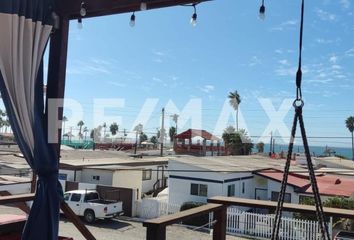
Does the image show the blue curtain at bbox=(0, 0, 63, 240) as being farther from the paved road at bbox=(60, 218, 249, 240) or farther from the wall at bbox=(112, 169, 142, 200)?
the wall at bbox=(112, 169, 142, 200)

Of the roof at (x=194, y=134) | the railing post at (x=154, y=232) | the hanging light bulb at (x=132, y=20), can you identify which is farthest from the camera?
the roof at (x=194, y=134)

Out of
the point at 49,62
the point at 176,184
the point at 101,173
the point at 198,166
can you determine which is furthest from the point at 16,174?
the point at 49,62

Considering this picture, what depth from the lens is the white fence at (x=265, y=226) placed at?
37.6 ft

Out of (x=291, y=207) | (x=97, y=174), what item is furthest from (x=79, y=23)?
(x=97, y=174)

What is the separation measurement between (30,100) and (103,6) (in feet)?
3.21

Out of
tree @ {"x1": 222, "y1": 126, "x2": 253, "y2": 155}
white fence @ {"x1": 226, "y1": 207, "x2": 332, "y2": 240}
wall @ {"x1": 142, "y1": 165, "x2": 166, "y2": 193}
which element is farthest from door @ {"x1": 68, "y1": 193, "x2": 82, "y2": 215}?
tree @ {"x1": 222, "y1": 126, "x2": 253, "y2": 155}

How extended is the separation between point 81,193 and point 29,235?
11298mm

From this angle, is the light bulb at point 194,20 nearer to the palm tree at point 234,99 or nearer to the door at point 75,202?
the door at point 75,202

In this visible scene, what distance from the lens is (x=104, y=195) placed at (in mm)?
14758

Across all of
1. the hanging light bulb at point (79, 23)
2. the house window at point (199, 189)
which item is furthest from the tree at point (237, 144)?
the hanging light bulb at point (79, 23)

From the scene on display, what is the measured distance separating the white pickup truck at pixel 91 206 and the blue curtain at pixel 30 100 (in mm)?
10612

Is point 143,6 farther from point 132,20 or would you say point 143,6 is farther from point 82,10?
point 82,10

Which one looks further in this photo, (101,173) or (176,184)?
(101,173)

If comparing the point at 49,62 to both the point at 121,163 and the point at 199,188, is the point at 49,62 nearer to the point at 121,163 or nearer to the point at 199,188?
the point at 199,188
